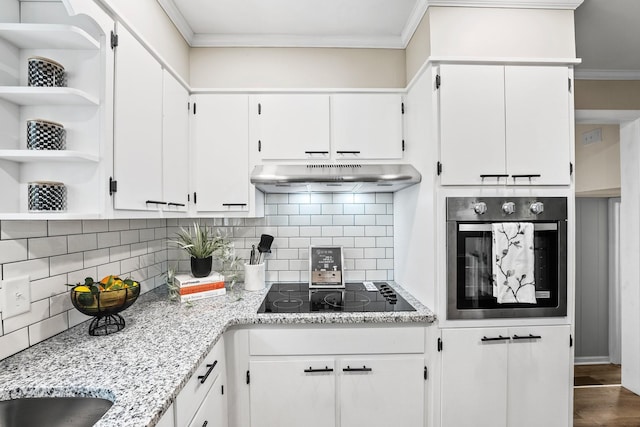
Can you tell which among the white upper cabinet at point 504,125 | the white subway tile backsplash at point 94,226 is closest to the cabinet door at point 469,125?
the white upper cabinet at point 504,125

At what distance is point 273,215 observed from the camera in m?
2.38

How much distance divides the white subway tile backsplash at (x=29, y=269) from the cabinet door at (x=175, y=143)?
1.93 feet

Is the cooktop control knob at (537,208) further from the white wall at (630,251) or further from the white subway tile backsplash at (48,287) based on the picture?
the white subway tile backsplash at (48,287)

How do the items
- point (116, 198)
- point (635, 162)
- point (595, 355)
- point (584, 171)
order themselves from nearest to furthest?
point (116, 198)
point (635, 162)
point (584, 171)
point (595, 355)

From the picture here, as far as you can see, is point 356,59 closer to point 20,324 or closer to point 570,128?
point 570,128

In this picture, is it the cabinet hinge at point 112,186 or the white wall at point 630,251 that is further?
the white wall at point 630,251

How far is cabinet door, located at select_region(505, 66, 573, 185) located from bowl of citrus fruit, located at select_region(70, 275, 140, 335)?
197 centimetres

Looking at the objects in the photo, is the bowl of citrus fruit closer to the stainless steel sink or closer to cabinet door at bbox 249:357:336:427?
the stainless steel sink

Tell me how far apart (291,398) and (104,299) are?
1054 mm

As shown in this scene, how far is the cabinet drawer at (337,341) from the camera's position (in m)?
1.69

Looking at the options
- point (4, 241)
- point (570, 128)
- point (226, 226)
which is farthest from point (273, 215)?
point (570, 128)

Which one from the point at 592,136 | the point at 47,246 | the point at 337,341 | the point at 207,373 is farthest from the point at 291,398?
the point at 592,136

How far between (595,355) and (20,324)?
5.30m

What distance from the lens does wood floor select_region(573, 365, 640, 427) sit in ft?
7.66
